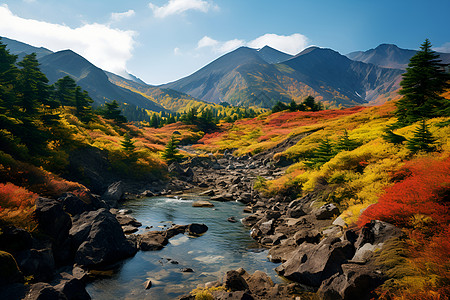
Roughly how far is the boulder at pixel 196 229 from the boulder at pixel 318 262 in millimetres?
7317

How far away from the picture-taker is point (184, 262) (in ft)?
40.2

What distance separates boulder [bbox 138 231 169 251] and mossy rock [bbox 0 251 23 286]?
6.33m

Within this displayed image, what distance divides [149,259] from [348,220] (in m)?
11.7

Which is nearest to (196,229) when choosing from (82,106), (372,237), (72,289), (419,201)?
(72,289)

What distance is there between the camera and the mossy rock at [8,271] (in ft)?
24.6

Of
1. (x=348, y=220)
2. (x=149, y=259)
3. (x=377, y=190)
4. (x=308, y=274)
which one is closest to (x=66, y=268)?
(x=149, y=259)

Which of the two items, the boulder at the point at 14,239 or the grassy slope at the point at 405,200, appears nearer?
the grassy slope at the point at 405,200

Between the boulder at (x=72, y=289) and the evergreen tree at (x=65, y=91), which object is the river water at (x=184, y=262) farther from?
the evergreen tree at (x=65, y=91)

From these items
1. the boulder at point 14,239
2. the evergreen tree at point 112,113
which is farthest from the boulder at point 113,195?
the evergreen tree at point 112,113

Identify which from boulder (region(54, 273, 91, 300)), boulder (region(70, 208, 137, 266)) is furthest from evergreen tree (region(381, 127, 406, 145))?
boulder (region(54, 273, 91, 300))

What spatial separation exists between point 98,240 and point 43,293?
16.7 ft

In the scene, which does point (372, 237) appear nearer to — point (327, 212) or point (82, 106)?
point (327, 212)

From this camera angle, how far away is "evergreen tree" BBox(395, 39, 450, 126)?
20897 mm

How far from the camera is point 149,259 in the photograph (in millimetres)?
12508
